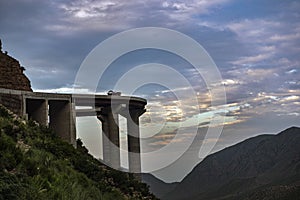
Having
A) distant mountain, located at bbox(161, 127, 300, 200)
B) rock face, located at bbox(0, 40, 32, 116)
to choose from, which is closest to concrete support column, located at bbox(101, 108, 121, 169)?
rock face, located at bbox(0, 40, 32, 116)

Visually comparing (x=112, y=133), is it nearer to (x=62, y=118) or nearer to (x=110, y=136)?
(x=110, y=136)

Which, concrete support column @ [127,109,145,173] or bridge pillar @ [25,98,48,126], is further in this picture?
concrete support column @ [127,109,145,173]

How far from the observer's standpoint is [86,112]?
46.8 metres

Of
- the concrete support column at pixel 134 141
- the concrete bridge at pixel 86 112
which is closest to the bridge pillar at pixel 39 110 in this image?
the concrete bridge at pixel 86 112

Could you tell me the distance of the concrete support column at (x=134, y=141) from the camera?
55719 mm

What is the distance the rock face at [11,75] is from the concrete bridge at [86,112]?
152cm

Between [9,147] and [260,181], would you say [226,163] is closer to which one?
[260,181]

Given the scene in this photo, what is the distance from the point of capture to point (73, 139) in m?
38.2

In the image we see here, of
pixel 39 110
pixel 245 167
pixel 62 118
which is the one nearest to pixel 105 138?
pixel 62 118

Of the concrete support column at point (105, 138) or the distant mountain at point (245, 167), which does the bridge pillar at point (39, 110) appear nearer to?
the concrete support column at point (105, 138)

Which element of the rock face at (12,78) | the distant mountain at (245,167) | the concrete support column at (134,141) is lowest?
the distant mountain at (245,167)

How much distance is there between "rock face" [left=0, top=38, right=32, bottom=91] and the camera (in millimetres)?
32906

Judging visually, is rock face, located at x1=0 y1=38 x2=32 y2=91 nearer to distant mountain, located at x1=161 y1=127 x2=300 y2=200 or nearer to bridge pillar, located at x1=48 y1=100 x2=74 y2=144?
bridge pillar, located at x1=48 y1=100 x2=74 y2=144

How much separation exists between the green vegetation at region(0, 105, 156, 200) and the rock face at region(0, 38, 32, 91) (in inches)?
259
